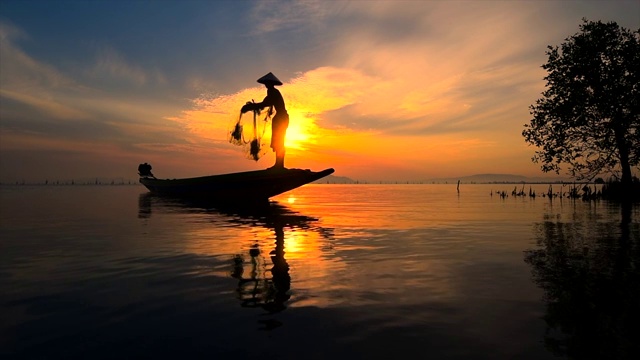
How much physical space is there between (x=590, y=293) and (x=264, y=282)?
17.4 feet

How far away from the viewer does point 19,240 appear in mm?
12836

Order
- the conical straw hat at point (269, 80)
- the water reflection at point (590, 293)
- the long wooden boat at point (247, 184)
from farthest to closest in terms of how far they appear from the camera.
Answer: the long wooden boat at point (247, 184)
the conical straw hat at point (269, 80)
the water reflection at point (590, 293)

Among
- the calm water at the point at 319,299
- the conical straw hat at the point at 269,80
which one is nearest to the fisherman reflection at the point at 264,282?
the calm water at the point at 319,299

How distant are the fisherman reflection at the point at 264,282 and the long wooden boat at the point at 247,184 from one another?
657 inches

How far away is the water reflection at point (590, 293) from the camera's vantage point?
4371 mm

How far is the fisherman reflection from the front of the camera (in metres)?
5.96

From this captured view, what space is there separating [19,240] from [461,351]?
548 inches

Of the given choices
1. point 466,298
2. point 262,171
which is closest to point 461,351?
point 466,298

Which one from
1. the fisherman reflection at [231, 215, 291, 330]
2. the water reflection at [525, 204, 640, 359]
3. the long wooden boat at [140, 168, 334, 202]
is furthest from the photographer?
the long wooden boat at [140, 168, 334, 202]

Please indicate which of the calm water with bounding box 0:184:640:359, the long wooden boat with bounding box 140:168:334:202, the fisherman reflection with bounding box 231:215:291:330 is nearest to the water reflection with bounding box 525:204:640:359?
the calm water with bounding box 0:184:640:359

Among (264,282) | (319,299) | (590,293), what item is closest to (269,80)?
(264,282)

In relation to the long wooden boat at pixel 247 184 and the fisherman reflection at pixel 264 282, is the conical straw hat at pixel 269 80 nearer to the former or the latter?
the long wooden boat at pixel 247 184

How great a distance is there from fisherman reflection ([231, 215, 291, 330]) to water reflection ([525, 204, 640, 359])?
3.42 meters

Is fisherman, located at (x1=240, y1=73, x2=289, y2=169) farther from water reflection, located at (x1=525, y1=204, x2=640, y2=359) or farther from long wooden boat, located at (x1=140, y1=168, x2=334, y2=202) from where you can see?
water reflection, located at (x1=525, y1=204, x2=640, y2=359)
